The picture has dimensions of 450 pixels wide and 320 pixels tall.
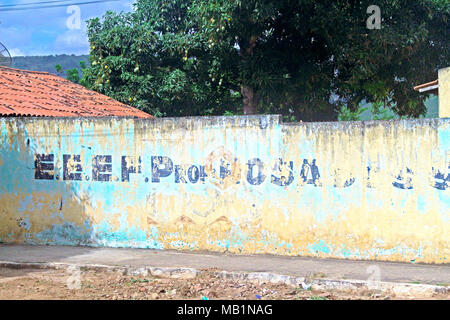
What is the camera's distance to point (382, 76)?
17.8 m

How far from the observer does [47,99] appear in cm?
1302

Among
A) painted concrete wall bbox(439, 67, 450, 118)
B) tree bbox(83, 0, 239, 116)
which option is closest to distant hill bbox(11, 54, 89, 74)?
tree bbox(83, 0, 239, 116)

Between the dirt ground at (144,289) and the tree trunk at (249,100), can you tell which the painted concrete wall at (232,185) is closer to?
the dirt ground at (144,289)

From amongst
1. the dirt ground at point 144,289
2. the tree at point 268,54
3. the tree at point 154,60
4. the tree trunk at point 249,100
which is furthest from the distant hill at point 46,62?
the dirt ground at point 144,289

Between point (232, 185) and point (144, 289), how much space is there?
262cm

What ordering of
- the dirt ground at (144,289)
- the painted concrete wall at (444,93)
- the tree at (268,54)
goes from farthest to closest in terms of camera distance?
the tree at (268,54) → the painted concrete wall at (444,93) → the dirt ground at (144,289)

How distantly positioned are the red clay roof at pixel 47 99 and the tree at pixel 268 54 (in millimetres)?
2641

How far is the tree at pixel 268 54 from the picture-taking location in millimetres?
15789

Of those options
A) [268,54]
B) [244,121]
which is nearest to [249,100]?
[268,54]

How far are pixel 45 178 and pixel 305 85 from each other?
10098 mm

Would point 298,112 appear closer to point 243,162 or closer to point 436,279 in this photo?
point 243,162

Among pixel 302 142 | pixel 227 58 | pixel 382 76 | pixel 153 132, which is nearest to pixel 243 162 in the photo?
pixel 302 142

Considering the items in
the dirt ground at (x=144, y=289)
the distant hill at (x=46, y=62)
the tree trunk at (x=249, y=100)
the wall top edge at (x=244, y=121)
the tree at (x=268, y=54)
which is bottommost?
the dirt ground at (x=144, y=289)
